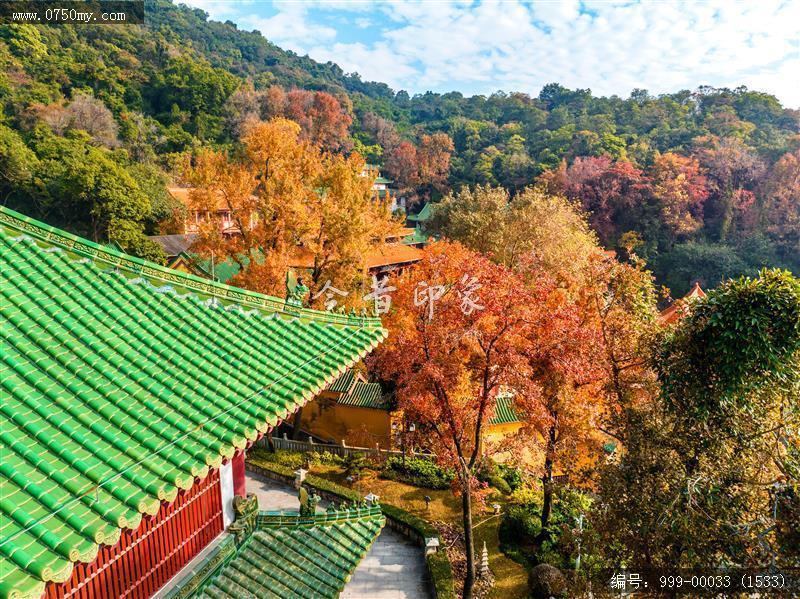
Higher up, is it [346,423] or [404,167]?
[404,167]

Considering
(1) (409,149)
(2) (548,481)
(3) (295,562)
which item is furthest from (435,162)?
(3) (295,562)

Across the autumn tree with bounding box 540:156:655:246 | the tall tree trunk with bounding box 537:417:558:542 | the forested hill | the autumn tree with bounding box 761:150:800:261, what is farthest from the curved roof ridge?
the autumn tree with bounding box 761:150:800:261

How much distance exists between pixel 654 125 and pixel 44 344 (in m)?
89.3

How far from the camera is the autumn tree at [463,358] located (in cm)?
1260

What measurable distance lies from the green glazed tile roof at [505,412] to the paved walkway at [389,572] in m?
6.80

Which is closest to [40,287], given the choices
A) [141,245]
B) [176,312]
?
[176,312]

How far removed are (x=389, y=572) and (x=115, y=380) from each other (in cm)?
1258

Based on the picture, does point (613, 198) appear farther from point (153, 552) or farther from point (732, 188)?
point (153, 552)

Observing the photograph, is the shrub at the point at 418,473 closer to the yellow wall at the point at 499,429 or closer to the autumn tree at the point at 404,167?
the yellow wall at the point at 499,429

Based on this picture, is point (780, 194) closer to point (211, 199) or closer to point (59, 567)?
point (211, 199)

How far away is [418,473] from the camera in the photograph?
63.0 feet

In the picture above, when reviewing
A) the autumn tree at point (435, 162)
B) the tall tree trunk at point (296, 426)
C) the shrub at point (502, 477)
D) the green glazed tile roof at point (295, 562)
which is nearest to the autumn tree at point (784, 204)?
the autumn tree at point (435, 162)

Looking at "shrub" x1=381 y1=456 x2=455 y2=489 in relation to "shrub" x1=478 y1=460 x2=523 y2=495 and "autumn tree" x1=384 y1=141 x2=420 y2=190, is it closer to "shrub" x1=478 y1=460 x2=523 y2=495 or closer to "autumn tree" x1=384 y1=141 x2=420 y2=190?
"shrub" x1=478 y1=460 x2=523 y2=495

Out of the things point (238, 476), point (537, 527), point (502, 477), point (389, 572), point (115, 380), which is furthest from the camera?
point (502, 477)
